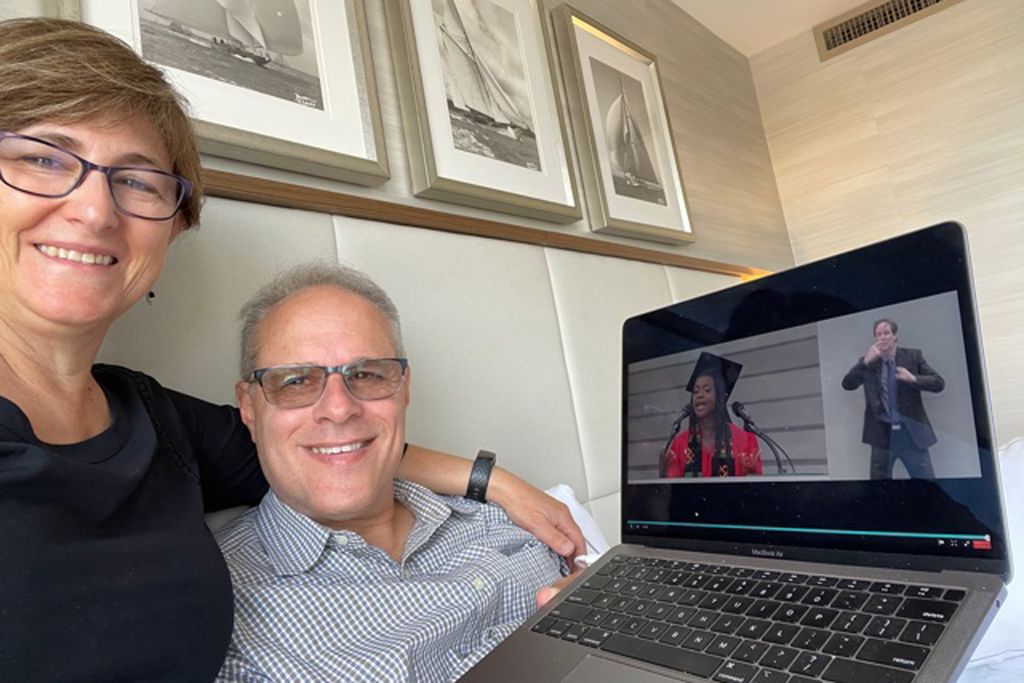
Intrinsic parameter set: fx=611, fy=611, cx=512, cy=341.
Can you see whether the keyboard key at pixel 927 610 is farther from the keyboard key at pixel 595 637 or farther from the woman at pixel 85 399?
the woman at pixel 85 399

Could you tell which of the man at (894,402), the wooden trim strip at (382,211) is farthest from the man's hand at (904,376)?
the wooden trim strip at (382,211)

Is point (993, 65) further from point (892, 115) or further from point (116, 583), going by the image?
point (116, 583)

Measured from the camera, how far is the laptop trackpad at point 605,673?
50 cm

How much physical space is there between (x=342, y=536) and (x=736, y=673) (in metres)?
0.50

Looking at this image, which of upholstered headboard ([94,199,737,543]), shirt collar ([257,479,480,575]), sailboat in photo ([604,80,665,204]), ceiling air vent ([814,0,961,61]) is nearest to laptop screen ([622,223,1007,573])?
shirt collar ([257,479,480,575])

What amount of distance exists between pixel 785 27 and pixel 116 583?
3.27 metres

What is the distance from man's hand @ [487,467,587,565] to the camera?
1.00 meters

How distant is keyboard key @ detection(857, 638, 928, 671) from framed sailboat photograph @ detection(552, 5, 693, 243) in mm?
1343

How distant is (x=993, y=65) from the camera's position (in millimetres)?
2451

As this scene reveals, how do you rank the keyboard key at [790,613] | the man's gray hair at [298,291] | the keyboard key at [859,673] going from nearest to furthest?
1. the keyboard key at [859,673]
2. the keyboard key at [790,613]
3. the man's gray hair at [298,291]

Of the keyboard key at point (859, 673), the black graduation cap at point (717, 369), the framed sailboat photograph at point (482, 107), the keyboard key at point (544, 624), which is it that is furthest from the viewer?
the framed sailboat photograph at point (482, 107)

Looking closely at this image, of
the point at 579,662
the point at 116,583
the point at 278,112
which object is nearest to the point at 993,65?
the point at 278,112

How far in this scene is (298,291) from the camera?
87 centimetres

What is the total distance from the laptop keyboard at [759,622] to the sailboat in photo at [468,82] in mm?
1034
